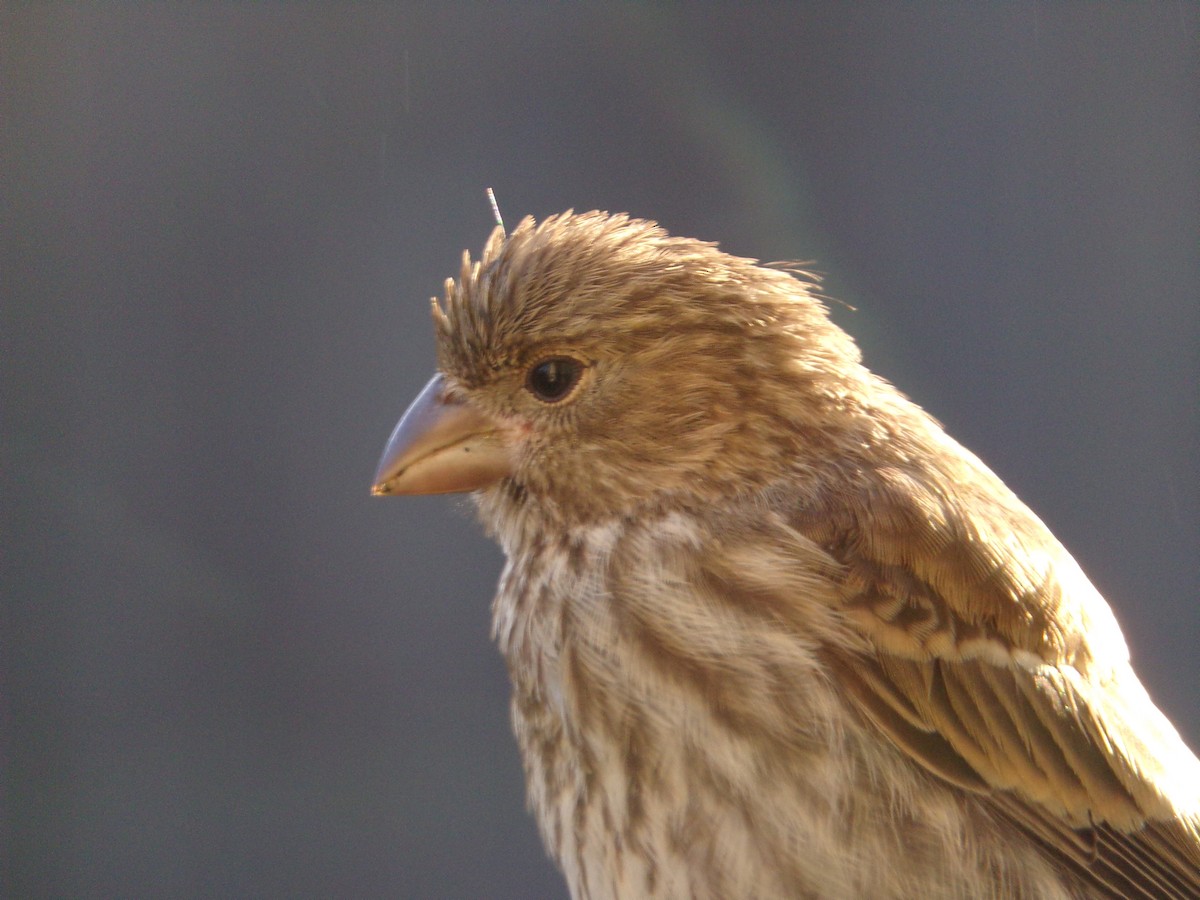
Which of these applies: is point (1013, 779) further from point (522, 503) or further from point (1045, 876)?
point (522, 503)

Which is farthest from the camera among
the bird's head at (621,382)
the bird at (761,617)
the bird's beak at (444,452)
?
the bird's beak at (444,452)

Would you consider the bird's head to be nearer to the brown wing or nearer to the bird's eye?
the bird's eye

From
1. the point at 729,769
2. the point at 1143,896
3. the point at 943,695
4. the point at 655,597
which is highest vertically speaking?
the point at 655,597

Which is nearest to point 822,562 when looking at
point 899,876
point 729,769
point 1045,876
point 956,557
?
point 956,557

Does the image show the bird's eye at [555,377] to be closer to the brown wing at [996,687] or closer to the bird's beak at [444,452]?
the bird's beak at [444,452]

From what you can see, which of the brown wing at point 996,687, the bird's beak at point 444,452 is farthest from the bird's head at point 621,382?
the brown wing at point 996,687

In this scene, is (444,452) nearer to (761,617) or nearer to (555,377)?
(555,377)
